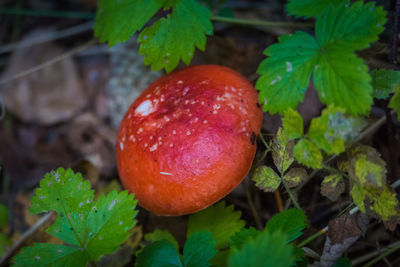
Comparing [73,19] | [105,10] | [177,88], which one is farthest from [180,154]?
[73,19]

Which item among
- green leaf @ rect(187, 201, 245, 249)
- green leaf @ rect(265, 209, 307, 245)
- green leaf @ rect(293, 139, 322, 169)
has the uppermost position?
green leaf @ rect(293, 139, 322, 169)

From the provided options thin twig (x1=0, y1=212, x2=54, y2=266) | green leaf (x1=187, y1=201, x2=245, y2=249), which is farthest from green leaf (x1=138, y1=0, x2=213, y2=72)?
thin twig (x1=0, y1=212, x2=54, y2=266)

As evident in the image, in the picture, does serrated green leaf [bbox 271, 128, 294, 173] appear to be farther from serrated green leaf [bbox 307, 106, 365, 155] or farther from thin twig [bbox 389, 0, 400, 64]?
thin twig [bbox 389, 0, 400, 64]

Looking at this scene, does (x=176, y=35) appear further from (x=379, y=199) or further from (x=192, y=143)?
(x=379, y=199)

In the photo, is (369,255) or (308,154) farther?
(369,255)

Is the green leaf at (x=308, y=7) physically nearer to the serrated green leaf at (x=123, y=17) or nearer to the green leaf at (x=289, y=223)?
the serrated green leaf at (x=123, y=17)

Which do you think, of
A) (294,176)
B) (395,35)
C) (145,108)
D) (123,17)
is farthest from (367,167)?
(123,17)
